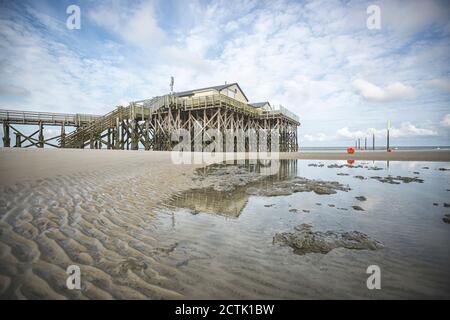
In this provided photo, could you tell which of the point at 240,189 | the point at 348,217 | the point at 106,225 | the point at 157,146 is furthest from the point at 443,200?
the point at 157,146

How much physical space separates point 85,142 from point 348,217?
25.7 m

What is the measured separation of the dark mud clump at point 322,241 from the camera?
2678 mm

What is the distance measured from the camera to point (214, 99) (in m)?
20.3

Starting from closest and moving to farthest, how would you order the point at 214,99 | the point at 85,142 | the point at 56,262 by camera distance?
the point at 56,262 → the point at 214,99 → the point at 85,142

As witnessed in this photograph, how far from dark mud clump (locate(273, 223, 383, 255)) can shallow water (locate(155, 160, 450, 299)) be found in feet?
0.39

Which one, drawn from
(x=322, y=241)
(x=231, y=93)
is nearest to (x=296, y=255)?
(x=322, y=241)

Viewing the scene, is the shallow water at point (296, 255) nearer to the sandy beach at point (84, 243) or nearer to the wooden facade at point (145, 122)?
the sandy beach at point (84, 243)

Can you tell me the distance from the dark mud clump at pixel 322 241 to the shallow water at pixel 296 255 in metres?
0.12

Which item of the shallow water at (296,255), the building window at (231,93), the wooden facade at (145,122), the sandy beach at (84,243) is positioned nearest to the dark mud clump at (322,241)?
the shallow water at (296,255)

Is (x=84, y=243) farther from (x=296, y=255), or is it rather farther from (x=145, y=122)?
(x=145, y=122)

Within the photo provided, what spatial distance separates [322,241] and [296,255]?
64 centimetres

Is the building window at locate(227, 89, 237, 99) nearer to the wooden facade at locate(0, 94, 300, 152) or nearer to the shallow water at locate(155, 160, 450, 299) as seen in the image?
the wooden facade at locate(0, 94, 300, 152)
